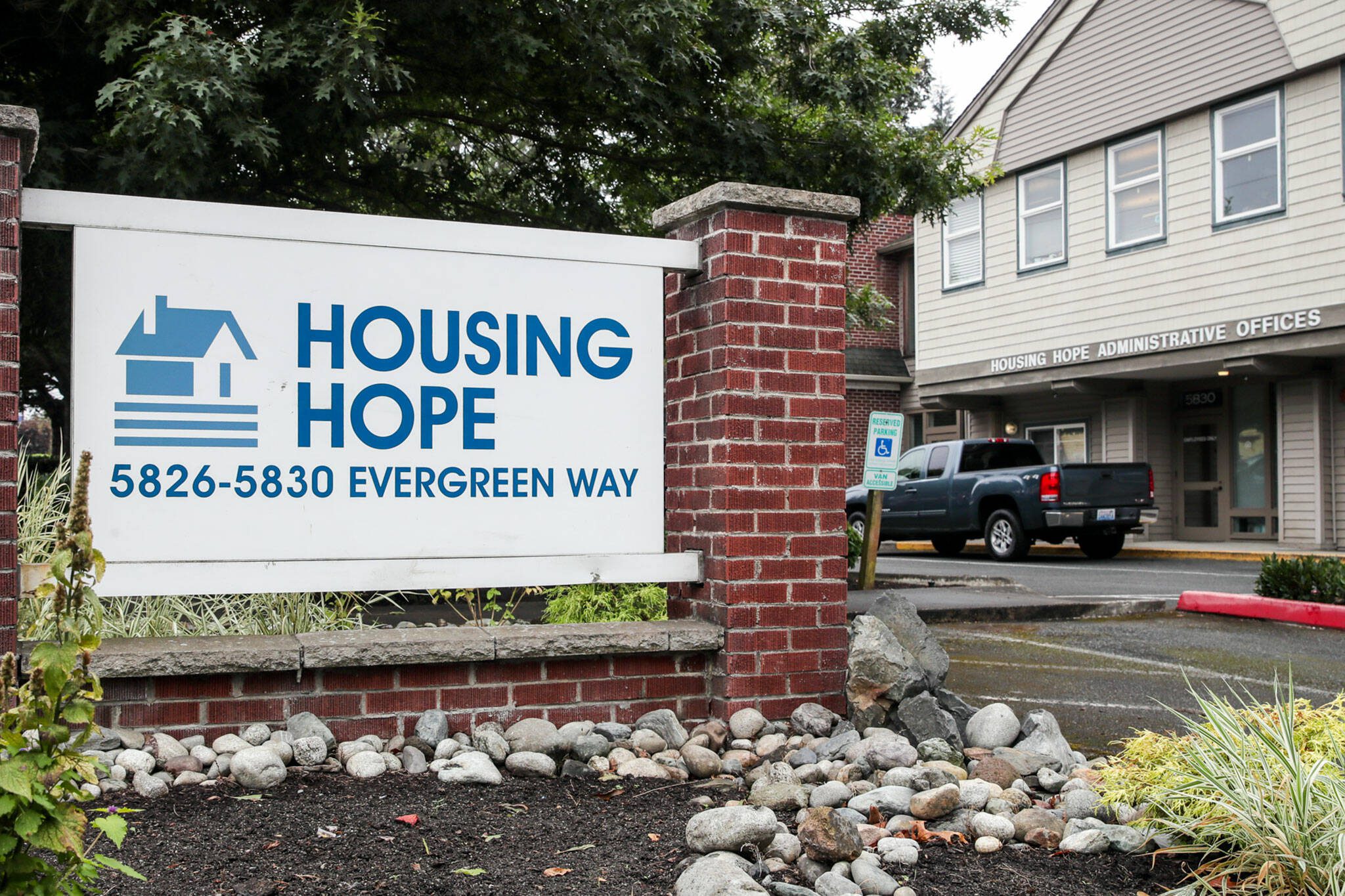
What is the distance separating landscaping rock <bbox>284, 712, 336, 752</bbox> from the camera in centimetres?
417

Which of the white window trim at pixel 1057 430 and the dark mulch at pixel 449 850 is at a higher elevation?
the white window trim at pixel 1057 430

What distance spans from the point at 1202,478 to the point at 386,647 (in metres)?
16.8

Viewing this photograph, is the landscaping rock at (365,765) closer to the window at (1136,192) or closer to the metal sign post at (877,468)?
the metal sign post at (877,468)

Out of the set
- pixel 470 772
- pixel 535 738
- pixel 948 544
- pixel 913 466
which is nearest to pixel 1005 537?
pixel 948 544

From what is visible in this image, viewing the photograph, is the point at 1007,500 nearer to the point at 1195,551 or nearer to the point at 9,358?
the point at 1195,551

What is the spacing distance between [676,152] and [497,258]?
4.68 m

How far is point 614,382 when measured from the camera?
4.96 metres

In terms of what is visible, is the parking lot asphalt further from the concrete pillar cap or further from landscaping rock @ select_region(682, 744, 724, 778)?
the concrete pillar cap

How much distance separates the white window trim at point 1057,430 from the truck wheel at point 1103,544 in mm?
3256

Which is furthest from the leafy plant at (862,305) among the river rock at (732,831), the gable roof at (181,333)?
the river rock at (732,831)

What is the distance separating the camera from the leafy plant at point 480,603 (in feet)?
21.1

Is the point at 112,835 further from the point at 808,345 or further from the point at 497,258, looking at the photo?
the point at 808,345

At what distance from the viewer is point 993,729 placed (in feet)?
14.5

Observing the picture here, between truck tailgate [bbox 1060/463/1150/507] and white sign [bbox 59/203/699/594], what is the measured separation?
11.4 meters
